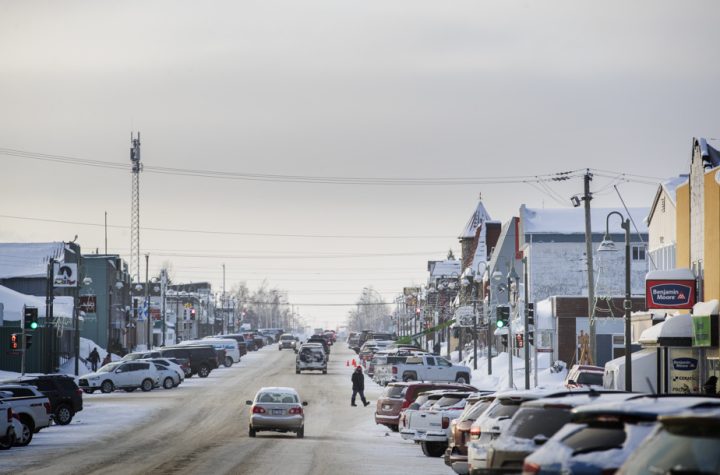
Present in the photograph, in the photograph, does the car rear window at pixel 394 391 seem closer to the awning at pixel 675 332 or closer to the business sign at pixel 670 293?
the awning at pixel 675 332

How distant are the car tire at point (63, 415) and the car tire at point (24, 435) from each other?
768cm

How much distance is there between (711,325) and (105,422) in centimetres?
2106

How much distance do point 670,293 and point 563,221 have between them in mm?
47794

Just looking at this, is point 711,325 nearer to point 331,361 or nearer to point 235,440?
point 235,440

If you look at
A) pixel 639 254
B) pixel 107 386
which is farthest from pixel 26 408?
pixel 639 254

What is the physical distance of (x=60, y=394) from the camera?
141ft

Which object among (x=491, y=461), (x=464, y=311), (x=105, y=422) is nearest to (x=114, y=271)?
(x=464, y=311)

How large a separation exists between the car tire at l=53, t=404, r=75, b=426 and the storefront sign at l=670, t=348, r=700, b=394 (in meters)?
20.5

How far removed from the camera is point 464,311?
3497 inches

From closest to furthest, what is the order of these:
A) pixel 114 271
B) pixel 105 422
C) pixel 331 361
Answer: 1. pixel 105 422
2. pixel 331 361
3. pixel 114 271

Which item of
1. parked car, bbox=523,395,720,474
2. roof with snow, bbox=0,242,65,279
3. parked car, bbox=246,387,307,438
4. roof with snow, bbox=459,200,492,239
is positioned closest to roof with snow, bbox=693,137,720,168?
parked car, bbox=246,387,307,438

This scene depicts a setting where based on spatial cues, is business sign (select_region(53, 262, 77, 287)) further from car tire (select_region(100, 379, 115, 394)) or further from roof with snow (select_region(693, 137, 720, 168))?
roof with snow (select_region(693, 137, 720, 168))

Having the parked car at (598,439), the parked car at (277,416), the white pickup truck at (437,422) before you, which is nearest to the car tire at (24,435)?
the parked car at (277,416)

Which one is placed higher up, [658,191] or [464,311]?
[658,191]
